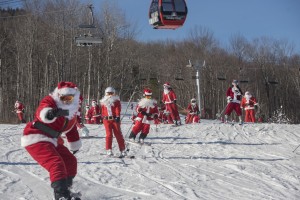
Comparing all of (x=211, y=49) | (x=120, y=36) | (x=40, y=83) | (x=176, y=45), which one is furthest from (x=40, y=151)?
(x=176, y=45)

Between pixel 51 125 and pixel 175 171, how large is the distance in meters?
3.55

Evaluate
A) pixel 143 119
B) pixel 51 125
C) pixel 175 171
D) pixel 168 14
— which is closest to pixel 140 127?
pixel 143 119

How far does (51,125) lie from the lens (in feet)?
16.0

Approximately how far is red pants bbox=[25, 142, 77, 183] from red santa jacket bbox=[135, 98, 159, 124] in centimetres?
699

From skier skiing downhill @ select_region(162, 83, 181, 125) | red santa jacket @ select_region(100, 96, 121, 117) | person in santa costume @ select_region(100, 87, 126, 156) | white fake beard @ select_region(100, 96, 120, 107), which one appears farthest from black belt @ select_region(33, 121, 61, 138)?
skier skiing downhill @ select_region(162, 83, 181, 125)

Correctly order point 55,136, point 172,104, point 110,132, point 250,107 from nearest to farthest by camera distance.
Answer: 1. point 55,136
2. point 110,132
3. point 172,104
4. point 250,107

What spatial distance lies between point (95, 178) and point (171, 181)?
1.38 m

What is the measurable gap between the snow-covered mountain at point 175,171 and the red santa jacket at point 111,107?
3.68 feet

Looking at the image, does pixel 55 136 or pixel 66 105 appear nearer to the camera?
pixel 55 136

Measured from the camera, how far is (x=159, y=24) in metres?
14.5

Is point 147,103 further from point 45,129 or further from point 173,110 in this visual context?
point 45,129

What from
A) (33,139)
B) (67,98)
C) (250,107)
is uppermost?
(67,98)

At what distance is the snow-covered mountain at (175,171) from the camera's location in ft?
19.3

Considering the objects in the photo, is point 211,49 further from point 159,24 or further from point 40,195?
point 40,195
